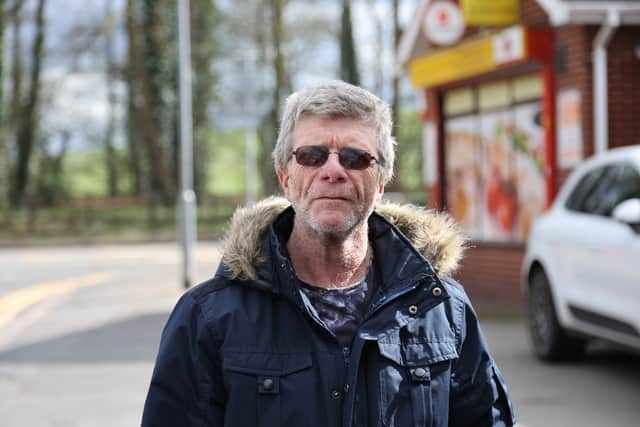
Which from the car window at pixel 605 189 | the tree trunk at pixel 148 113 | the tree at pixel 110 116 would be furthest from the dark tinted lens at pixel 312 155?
the tree at pixel 110 116

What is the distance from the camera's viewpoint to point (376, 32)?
41.3m

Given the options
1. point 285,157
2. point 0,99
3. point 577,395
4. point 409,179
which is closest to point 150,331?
point 577,395

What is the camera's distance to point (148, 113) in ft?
128

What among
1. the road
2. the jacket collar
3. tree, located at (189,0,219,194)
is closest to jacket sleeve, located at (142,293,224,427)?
the jacket collar

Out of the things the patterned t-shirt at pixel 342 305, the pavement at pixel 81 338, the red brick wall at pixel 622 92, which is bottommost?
the pavement at pixel 81 338

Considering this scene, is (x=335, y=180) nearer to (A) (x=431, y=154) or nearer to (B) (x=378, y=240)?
(B) (x=378, y=240)

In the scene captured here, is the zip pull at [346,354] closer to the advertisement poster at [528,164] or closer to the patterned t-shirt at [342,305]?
the patterned t-shirt at [342,305]

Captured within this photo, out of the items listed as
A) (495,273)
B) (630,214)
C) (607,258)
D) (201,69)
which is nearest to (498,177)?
(495,273)

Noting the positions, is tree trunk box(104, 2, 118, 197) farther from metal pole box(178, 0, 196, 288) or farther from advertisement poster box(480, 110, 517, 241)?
advertisement poster box(480, 110, 517, 241)

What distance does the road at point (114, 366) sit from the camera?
747 cm

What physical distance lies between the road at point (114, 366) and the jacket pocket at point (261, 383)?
4794 millimetres

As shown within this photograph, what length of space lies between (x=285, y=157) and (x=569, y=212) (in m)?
6.89

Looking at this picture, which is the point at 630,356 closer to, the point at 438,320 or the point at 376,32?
the point at 438,320

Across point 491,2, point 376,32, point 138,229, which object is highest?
point 376,32
